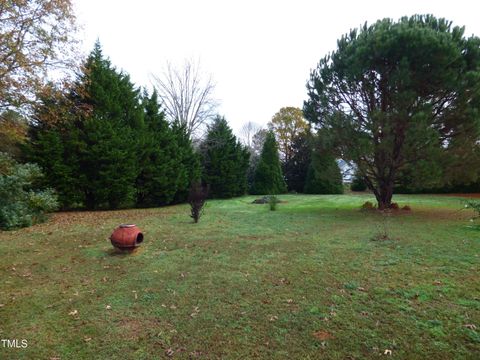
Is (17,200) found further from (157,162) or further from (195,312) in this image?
(195,312)

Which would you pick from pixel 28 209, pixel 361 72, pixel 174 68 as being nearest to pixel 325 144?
pixel 361 72

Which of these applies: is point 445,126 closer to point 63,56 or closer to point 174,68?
point 63,56

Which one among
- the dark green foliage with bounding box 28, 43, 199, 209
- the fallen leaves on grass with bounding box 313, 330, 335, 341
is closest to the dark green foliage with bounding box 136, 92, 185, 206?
the dark green foliage with bounding box 28, 43, 199, 209

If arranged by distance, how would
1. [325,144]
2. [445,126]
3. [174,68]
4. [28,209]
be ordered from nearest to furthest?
1. [28,209]
2. [445,126]
3. [325,144]
4. [174,68]

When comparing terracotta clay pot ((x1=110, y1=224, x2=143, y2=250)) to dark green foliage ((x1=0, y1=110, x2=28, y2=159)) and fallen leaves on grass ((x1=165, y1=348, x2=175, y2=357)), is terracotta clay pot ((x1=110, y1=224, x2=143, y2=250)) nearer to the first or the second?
fallen leaves on grass ((x1=165, y1=348, x2=175, y2=357))

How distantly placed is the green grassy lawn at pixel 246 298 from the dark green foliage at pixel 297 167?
18.9 metres

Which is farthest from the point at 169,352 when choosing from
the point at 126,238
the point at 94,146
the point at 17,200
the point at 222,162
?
the point at 222,162

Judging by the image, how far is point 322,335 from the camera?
2.60 meters

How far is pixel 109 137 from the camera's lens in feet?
38.1

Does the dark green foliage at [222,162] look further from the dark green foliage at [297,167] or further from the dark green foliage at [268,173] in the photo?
the dark green foliage at [297,167]

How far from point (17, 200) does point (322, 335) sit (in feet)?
31.0

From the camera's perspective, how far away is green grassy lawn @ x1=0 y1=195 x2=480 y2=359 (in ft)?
8.11

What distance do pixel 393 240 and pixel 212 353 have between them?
16.2 feet

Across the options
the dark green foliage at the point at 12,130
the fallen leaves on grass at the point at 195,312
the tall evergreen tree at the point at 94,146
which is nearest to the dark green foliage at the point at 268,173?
the tall evergreen tree at the point at 94,146
